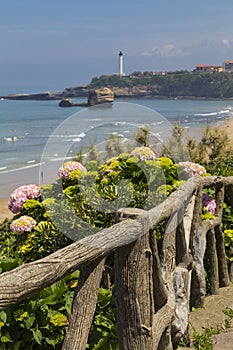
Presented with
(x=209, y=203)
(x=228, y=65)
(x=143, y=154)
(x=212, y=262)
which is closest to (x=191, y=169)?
(x=209, y=203)

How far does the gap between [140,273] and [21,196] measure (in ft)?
5.25

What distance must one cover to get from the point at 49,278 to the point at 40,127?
5406cm

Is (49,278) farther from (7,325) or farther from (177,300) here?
(177,300)

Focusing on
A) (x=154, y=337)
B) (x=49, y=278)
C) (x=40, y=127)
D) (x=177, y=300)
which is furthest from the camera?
(x=40, y=127)

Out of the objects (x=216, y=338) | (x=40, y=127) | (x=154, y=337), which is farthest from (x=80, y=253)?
(x=40, y=127)

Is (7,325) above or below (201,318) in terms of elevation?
above

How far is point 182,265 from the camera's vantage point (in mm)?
3865

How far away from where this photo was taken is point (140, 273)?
9.04 ft

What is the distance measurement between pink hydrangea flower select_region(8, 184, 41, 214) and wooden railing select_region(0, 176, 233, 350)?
1080 mm

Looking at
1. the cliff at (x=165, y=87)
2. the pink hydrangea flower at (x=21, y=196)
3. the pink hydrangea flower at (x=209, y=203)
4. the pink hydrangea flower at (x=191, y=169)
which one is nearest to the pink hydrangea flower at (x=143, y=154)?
the pink hydrangea flower at (x=191, y=169)

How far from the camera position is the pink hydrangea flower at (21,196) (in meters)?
4.05

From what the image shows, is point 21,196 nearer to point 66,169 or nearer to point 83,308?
point 66,169

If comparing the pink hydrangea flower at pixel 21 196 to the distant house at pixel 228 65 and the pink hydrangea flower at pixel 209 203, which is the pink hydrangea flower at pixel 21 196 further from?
the distant house at pixel 228 65

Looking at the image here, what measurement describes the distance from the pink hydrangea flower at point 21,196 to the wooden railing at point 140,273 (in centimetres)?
108
